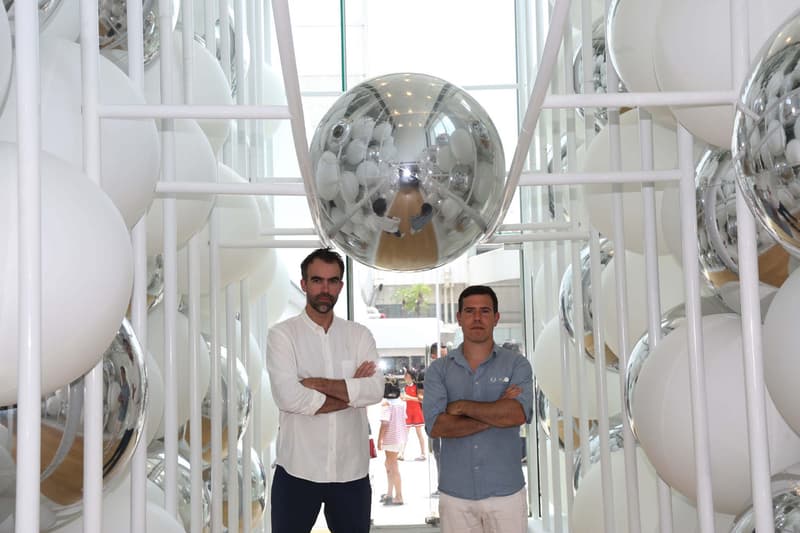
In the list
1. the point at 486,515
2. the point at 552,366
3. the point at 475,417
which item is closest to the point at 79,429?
the point at 475,417

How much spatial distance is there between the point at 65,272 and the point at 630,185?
2.04 metres

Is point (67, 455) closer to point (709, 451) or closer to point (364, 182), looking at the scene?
point (364, 182)

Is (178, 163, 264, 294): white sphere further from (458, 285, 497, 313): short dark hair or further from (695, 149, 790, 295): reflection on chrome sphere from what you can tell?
(695, 149, 790, 295): reflection on chrome sphere

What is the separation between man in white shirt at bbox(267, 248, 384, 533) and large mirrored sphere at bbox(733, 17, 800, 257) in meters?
2.16

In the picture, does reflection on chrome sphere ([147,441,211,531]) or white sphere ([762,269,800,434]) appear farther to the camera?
reflection on chrome sphere ([147,441,211,531])

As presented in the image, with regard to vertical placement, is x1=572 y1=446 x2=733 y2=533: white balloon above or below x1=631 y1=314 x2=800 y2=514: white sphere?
below

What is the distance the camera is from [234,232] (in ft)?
13.0

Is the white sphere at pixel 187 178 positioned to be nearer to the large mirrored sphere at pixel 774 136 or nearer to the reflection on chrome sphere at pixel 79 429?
the reflection on chrome sphere at pixel 79 429

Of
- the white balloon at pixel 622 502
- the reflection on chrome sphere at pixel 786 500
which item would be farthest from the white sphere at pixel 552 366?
the reflection on chrome sphere at pixel 786 500

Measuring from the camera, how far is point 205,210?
2988mm

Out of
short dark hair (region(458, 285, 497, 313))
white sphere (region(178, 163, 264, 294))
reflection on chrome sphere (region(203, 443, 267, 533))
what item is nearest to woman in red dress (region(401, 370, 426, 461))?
reflection on chrome sphere (region(203, 443, 267, 533))

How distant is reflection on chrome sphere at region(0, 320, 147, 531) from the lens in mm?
1824

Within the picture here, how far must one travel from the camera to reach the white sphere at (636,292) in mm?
3133

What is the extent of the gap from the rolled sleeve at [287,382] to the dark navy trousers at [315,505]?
282mm
